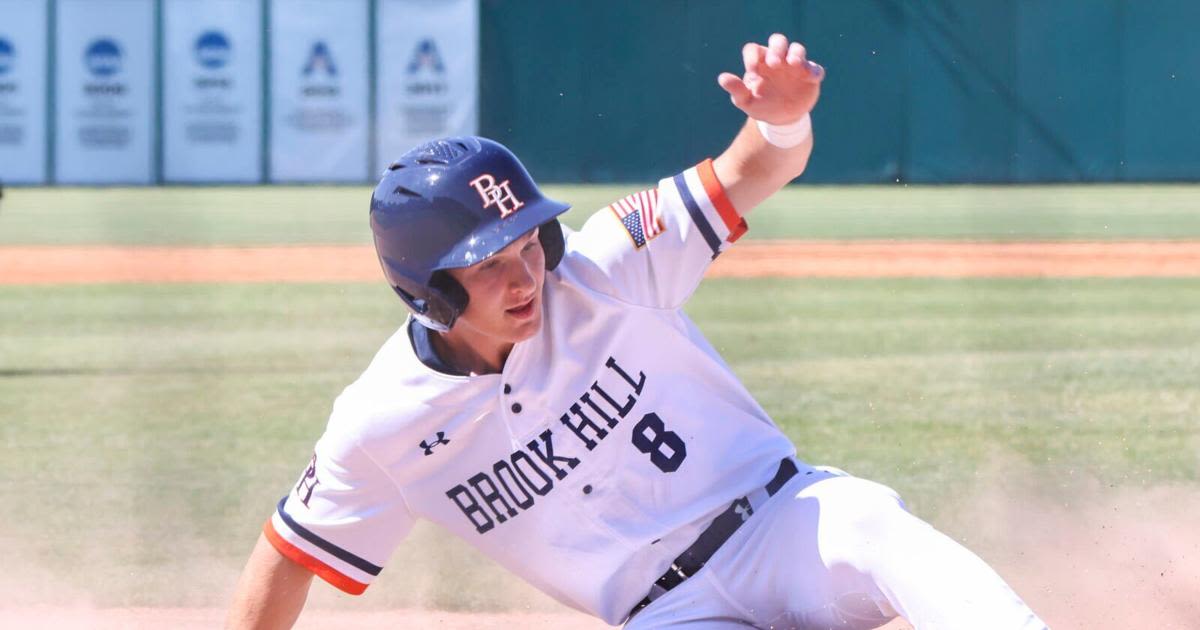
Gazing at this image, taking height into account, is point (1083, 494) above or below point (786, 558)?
below

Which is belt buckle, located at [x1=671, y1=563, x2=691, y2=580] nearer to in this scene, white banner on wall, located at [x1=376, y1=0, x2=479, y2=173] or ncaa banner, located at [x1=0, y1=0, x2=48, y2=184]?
white banner on wall, located at [x1=376, y1=0, x2=479, y2=173]

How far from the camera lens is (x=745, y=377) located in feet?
20.9

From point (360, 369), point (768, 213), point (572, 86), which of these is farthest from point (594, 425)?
point (572, 86)

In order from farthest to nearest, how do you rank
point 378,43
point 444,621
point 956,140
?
point 378,43, point 956,140, point 444,621

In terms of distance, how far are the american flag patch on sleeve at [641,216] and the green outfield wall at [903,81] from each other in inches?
595

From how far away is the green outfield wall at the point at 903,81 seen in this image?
17266 millimetres

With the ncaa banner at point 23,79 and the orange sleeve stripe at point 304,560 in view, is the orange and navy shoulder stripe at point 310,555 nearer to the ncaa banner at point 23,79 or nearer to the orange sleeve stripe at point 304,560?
the orange sleeve stripe at point 304,560

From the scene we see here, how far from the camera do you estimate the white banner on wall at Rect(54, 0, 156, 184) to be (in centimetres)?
1944

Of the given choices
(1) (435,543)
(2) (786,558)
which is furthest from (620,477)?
(1) (435,543)

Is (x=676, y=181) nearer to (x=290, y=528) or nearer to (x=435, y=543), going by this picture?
(x=290, y=528)

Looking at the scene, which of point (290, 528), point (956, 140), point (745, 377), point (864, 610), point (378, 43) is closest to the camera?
point (864, 610)

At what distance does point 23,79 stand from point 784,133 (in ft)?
62.8

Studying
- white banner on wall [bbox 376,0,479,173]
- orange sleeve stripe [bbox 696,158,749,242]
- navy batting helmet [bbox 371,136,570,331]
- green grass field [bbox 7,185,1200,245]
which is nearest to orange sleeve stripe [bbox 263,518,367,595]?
navy batting helmet [bbox 371,136,570,331]

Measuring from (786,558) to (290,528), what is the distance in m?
0.74
